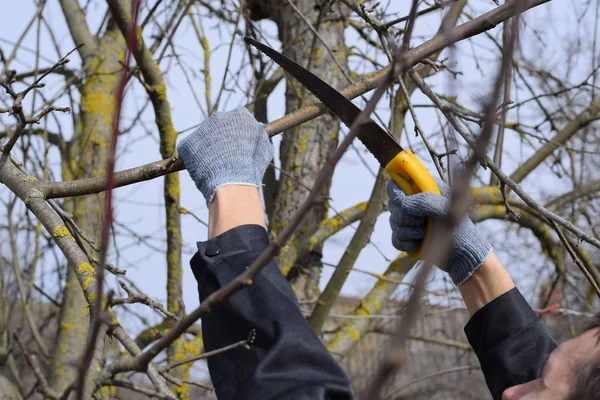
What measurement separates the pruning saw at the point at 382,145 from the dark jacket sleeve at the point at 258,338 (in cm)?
50

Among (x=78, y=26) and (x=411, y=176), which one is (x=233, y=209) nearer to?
(x=411, y=176)

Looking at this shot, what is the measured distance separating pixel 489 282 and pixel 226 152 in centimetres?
75

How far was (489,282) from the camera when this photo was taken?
1.84m

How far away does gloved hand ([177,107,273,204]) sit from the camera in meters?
1.52

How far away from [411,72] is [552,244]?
272 cm

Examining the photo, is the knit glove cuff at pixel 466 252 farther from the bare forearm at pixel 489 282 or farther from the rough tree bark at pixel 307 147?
the rough tree bark at pixel 307 147

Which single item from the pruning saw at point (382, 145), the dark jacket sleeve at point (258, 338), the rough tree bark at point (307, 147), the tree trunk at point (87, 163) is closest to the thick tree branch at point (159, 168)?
the pruning saw at point (382, 145)

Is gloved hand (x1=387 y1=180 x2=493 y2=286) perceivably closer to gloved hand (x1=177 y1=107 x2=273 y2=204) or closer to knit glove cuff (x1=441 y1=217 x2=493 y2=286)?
knit glove cuff (x1=441 y1=217 x2=493 y2=286)

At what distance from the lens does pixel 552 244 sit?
4.46 m

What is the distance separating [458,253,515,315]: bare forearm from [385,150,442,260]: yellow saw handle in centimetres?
19

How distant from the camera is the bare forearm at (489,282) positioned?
6.00ft

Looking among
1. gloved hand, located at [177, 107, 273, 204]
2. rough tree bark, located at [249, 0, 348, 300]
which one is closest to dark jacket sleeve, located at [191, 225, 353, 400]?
gloved hand, located at [177, 107, 273, 204]

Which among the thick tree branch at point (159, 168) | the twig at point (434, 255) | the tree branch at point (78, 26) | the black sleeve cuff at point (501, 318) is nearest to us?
the twig at point (434, 255)

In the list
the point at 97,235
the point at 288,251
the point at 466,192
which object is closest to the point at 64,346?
the point at 97,235
